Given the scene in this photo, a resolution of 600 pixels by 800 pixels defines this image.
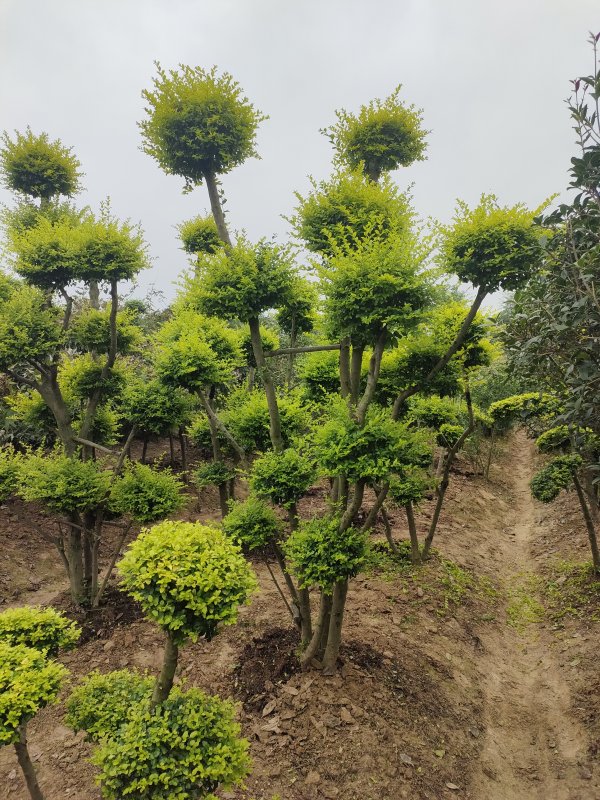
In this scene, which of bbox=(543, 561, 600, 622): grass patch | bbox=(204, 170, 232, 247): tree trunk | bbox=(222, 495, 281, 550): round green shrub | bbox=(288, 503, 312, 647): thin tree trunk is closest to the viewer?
bbox=(222, 495, 281, 550): round green shrub

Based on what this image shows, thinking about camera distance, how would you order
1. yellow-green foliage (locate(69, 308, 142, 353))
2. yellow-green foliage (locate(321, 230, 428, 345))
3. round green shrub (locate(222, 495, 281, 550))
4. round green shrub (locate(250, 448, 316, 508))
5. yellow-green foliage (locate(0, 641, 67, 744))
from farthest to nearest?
yellow-green foliage (locate(69, 308, 142, 353)), round green shrub (locate(222, 495, 281, 550)), round green shrub (locate(250, 448, 316, 508)), yellow-green foliage (locate(321, 230, 428, 345)), yellow-green foliage (locate(0, 641, 67, 744))

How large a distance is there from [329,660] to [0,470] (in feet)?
23.6

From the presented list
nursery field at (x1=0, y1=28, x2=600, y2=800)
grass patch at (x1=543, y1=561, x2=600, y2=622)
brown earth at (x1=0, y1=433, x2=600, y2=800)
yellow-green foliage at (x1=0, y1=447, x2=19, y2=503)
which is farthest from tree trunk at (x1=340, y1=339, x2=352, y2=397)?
yellow-green foliage at (x1=0, y1=447, x2=19, y2=503)

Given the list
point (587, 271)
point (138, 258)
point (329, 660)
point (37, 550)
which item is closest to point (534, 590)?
point (329, 660)

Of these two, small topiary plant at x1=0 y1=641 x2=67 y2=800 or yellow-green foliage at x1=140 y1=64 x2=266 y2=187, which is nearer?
small topiary plant at x1=0 y1=641 x2=67 y2=800

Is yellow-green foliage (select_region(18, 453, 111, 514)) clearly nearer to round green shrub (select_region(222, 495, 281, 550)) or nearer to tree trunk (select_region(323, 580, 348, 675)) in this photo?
round green shrub (select_region(222, 495, 281, 550))

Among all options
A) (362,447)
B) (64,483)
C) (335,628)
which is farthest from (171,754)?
(64,483)

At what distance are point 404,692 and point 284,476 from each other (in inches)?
129

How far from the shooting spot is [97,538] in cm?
903

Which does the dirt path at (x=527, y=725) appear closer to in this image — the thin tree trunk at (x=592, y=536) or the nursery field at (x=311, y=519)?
the nursery field at (x=311, y=519)

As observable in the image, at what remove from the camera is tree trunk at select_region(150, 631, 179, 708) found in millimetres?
3941

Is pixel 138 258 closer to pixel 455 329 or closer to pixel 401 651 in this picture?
pixel 455 329

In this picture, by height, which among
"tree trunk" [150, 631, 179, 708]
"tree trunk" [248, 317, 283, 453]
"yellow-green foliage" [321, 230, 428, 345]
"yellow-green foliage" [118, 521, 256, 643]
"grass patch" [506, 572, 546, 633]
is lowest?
"grass patch" [506, 572, 546, 633]

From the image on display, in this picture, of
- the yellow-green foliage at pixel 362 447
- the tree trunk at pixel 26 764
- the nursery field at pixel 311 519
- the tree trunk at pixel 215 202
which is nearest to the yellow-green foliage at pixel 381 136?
the nursery field at pixel 311 519
